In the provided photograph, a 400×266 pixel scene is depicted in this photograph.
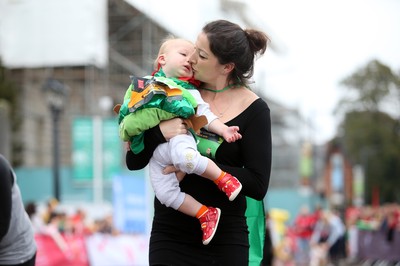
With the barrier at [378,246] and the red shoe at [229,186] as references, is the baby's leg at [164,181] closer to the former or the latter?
the red shoe at [229,186]

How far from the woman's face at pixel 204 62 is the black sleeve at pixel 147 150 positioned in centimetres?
36

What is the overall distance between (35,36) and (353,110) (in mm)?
47530

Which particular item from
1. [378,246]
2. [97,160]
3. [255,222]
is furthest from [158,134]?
[97,160]

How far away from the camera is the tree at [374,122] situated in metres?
72.6

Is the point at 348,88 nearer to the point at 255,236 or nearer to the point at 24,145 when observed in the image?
the point at 24,145

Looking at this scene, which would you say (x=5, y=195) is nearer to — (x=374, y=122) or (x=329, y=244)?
(x=329, y=244)

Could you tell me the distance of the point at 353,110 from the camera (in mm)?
73750

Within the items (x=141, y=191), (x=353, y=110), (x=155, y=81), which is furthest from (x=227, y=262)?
(x=353, y=110)

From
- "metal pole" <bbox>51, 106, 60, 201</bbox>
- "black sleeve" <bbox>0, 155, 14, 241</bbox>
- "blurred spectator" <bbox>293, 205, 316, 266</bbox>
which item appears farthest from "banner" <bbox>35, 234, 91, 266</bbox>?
"blurred spectator" <bbox>293, 205, 316, 266</bbox>

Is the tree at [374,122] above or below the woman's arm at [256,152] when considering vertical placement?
below

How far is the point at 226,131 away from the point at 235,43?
43 cm

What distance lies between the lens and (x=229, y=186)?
360 centimetres

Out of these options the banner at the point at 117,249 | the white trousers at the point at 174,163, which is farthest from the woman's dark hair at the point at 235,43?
the banner at the point at 117,249

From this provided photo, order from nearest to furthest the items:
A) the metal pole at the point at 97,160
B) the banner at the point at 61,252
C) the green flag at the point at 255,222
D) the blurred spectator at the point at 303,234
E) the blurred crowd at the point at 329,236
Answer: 1. the green flag at the point at 255,222
2. the banner at the point at 61,252
3. the blurred crowd at the point at 329,236
4. the metal pole at the point at 97,160
5. the blurred spectator at the point at 303,234
